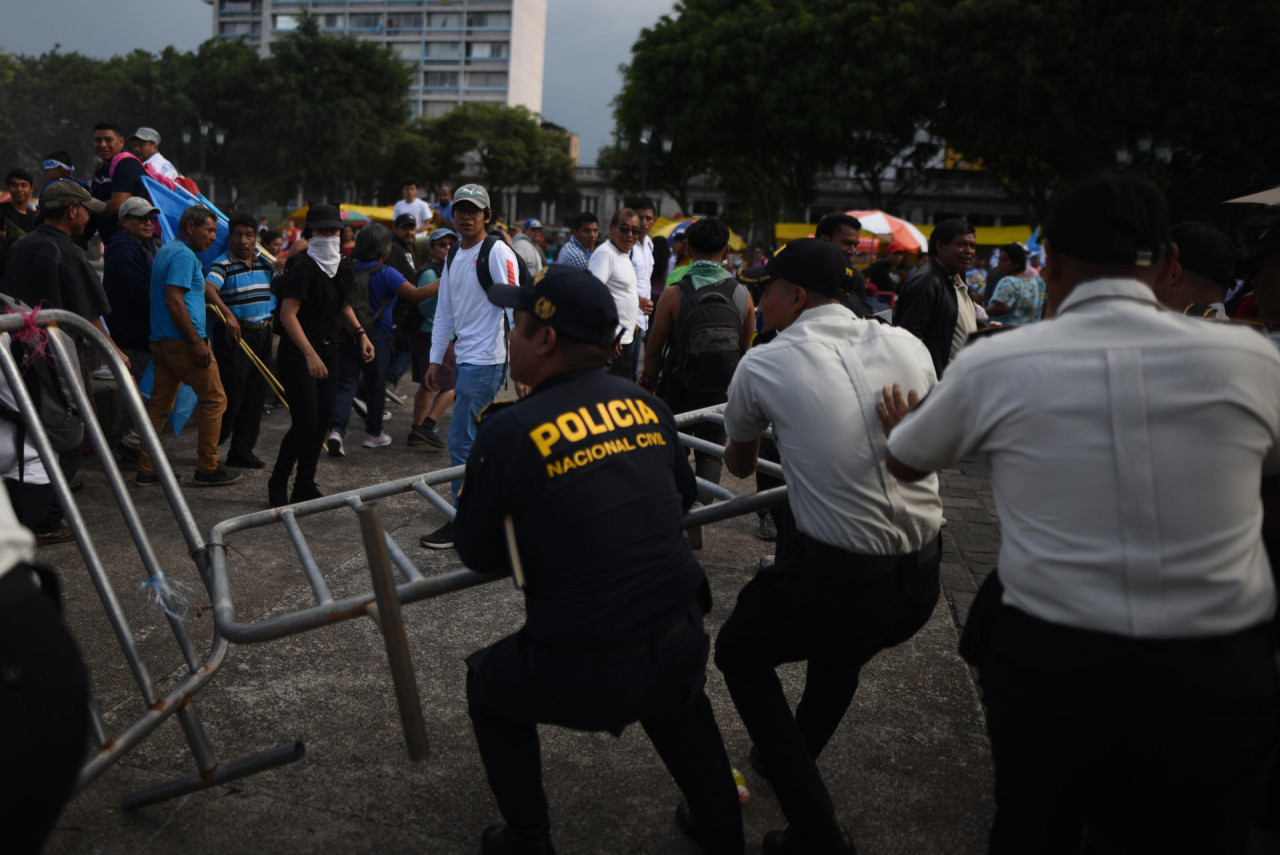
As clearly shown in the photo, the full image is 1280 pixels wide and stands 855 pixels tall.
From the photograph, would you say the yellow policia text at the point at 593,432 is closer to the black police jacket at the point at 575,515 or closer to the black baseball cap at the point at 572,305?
the black police jacket at the point at 575,515

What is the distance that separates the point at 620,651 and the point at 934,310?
3588 mm

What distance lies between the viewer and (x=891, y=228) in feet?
61.5

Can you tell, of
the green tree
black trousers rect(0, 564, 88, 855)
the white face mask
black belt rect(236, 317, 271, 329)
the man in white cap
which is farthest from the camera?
the green tree

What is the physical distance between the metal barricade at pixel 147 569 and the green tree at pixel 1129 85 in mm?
26355

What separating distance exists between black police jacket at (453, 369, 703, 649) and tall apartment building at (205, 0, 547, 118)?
104750mm

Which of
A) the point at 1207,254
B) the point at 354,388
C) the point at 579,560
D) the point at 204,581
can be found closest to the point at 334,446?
the point at 354,388

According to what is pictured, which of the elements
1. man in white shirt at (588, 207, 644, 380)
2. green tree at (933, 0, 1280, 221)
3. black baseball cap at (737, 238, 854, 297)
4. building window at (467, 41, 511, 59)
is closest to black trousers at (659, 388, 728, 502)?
man in white shirt at (588, 207, 644, 380)

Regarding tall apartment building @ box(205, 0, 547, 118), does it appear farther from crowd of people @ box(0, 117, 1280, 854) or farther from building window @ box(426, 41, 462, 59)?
crowd of people @ box(0, 117, 1280, 854)

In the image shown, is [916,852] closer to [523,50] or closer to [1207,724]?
[1207,724]

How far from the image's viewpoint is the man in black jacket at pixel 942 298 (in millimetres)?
5297

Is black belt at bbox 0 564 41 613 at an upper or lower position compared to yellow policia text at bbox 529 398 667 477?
lower

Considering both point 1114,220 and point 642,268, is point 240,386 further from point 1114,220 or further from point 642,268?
point 1114,220

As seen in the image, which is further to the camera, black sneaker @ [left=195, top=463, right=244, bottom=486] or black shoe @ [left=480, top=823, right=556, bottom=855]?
black sneaker @ [left=195, top=463, right=244, bottom=486]

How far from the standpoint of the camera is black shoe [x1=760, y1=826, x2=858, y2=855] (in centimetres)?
262
